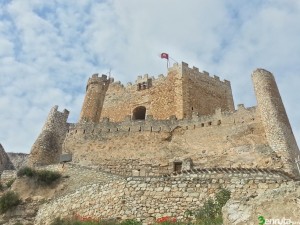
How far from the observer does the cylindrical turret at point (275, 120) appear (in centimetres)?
2045

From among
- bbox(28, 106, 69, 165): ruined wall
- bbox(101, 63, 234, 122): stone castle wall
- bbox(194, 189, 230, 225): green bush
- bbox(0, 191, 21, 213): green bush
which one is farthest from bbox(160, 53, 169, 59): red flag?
bbox(194, 189, 230, 225): green bush

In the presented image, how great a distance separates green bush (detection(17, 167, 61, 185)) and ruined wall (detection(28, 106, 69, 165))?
157 inches

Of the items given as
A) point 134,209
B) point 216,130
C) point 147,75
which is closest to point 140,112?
point 147,75

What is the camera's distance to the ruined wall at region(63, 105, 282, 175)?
22.5 meters

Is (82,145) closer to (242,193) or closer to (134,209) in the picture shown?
(134,209)

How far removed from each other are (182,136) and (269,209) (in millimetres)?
18369

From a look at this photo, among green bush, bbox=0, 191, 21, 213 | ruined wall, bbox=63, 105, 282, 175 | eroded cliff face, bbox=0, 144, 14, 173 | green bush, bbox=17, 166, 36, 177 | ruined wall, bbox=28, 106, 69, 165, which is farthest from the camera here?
eroded cliff face, bbox=0, 144, 14, 173

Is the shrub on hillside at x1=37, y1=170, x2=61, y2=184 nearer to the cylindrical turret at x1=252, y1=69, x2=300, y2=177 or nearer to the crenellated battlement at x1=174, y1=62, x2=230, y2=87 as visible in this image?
the cylindrical turret at x1=252, y1=69, x2=300, y2=177

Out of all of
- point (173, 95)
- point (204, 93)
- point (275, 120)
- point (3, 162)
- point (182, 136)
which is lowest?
point (3, 162)

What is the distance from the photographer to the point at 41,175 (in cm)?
2103

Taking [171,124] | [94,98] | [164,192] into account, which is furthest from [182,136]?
[164,192]

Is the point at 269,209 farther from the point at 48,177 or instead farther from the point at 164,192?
the point at 48,177

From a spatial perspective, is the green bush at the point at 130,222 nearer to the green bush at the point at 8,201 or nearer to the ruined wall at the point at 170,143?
the green bush at the point at 8,201

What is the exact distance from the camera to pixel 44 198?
19.6 meters
